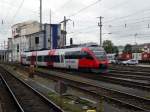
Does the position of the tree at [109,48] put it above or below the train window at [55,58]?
above

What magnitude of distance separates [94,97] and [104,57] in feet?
69.9

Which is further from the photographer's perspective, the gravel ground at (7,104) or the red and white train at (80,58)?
the red and white train at (80,58)

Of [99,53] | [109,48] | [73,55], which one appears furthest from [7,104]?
[109,48]

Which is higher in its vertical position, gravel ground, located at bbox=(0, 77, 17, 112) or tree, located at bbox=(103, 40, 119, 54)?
tree, located at bbox=(103, 40, 119, 54)

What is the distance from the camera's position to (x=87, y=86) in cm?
2858

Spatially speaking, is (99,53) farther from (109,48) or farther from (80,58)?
(109,48)

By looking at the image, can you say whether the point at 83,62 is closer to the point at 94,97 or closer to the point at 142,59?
the point at 94,97

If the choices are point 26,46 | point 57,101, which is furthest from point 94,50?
point 26,46

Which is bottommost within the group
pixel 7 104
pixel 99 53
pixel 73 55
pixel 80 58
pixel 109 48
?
pixel 7 104

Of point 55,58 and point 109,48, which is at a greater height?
point 109,48

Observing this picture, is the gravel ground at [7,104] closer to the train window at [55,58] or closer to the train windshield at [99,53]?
the train windshield at [99,53]

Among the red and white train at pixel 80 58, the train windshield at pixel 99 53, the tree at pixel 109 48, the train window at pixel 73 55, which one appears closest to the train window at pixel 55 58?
the red and white train at pixel 80 58

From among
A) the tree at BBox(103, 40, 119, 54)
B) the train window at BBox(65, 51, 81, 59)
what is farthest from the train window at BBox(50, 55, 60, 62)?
the tree at BBox(103, 40, 119, 54)

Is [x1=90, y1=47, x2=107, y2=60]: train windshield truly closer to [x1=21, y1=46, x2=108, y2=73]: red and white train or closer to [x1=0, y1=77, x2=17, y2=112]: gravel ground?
[x1=21, y1=46, x2=108, y2=73]: red and white train
